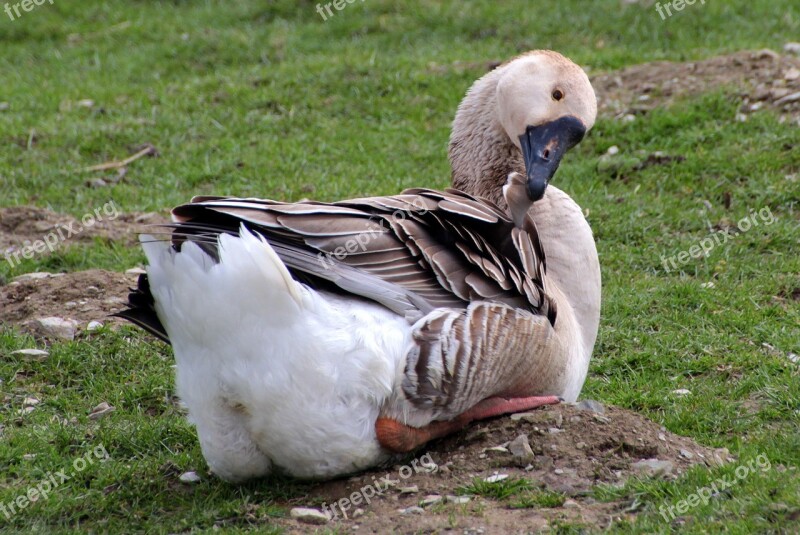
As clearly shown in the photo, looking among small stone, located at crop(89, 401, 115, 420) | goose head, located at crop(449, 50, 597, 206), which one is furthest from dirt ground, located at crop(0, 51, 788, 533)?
goose head, located at crop(449, 50, 597, 206)

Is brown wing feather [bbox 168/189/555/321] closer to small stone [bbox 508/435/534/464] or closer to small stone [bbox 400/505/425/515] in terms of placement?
small stone [bbox 508/435/534/464]

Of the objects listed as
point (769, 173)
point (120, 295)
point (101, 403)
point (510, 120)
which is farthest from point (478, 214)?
point (769, 173)

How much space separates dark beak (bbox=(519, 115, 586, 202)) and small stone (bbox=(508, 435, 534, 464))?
1.29 meters

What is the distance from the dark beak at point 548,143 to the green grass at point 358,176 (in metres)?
1.34

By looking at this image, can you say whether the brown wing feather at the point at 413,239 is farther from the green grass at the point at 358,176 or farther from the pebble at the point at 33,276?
the pebble at the point at 33,276

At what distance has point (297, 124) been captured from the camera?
9633 mm

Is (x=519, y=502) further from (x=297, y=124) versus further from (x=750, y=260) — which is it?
(x=297, y=124)

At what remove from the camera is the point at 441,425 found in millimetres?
4488

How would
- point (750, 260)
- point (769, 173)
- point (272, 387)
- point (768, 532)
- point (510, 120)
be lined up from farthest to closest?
1. point (769, 173)
2. point (750, 260)
3. point (510, 120)
4. point (272, 387)
5. point (768, 532)

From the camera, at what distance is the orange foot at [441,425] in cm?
422

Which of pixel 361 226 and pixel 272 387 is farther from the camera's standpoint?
pixel 361 226

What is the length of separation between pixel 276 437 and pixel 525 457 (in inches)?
41.8

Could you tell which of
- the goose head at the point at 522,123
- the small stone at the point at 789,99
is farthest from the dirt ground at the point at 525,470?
the small stone at the point at 789,99

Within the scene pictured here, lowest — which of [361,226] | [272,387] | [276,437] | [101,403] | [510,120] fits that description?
[101,403]
